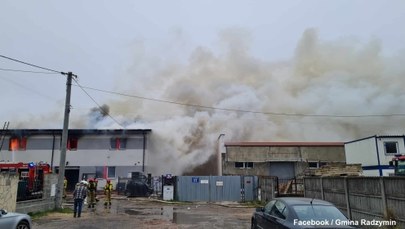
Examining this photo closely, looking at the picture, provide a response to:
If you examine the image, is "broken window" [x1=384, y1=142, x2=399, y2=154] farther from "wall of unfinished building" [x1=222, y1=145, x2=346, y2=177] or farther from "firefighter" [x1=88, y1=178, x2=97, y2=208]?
"firefighter" [x1=88, y1=178, x2=97, y2=208]

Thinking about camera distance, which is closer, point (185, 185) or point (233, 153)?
point (185, 185)

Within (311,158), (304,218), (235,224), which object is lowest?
(235,224)

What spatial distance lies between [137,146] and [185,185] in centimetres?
1186

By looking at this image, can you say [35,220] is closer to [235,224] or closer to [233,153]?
[235,224]

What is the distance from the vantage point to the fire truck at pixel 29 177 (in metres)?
16.3

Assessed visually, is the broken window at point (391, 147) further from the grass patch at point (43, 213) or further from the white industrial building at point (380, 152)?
the grass patch at point (43, 213)

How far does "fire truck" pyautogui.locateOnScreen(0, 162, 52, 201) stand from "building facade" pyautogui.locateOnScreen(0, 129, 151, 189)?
1622 centimetres

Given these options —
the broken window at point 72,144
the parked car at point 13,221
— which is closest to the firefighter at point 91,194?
the parked car at point 13,221

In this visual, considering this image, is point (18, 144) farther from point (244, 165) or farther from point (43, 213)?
point (244, 165)

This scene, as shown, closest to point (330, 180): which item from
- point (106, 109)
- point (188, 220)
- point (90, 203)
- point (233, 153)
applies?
point (188, 220)

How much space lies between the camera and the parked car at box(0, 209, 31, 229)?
25.4 feet

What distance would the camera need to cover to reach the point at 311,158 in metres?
34.2

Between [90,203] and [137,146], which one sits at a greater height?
[137,146]

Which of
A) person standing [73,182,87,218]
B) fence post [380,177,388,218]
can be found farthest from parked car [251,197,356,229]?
person standing [73,182,87,218]
